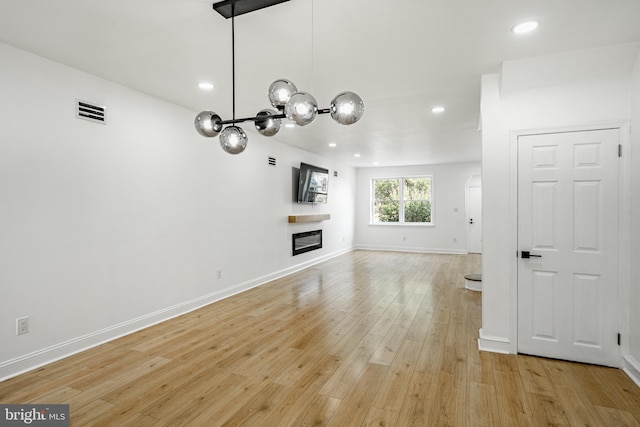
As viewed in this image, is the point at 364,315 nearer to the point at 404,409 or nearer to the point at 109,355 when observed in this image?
the point at 404,409

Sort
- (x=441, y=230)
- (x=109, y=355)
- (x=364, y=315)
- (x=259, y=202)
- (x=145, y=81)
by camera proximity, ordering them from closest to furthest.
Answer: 1. (x=109, y=355)
2. (x=145, y=81)
3. (x=364, y=315)
4. (x=259, y=202)
5. (x=441, y=230)

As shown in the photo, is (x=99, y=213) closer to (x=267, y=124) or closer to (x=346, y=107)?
(x=267, y=124)

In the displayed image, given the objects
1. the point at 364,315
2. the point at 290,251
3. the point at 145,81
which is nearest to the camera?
the point at 145,81

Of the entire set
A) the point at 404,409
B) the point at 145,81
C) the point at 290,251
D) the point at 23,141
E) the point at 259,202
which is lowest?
the point at 404,409

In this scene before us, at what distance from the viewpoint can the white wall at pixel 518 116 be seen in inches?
108

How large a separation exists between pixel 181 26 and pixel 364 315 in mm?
3502

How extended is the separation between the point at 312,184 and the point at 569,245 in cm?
498

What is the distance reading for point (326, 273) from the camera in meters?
6.74

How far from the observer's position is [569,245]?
2.91m

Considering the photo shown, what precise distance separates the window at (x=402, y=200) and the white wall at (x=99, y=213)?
601 centimetres

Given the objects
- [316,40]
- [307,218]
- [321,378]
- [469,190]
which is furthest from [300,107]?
[469,190]

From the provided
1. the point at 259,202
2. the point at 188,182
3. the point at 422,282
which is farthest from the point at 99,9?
the point at 422,282

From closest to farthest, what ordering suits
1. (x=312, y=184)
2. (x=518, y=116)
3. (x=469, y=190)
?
(x=518, y=116), (x=312, y=184), (x=469, y=190)

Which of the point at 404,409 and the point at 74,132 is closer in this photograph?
the point at 404,409
